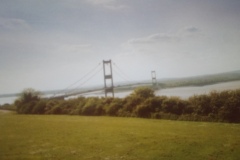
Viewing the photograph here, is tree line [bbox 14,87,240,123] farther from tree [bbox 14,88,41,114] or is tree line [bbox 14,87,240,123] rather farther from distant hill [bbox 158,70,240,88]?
distant hill [bbox 158,70,240,88]

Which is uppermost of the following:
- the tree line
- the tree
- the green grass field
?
the tree

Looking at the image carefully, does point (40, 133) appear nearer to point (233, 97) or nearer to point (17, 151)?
point (17, 151)

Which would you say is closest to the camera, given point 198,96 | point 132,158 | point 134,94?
point 132,158

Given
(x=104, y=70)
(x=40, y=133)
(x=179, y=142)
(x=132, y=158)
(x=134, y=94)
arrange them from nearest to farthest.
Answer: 1. (x=132, y=158)
2. (x=179, y=142)
3. (x=40, y=133)
4. (x=134, y=94)
5. (x=104, y=70)

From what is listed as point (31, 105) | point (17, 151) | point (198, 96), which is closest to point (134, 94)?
point (198, 96)

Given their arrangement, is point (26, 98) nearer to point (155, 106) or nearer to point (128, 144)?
point (155, 106)

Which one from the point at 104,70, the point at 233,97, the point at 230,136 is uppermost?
the point at 104,70

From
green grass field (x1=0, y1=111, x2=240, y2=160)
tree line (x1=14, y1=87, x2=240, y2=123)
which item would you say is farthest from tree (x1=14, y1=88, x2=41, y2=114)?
green grass field (x1=0, y1=111, x2=240, y2=160)

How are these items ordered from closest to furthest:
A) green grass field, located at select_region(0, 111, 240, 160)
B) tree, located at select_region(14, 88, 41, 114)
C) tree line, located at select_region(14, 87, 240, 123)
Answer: green grass field, located at select_region(0, 111, 240, 160), tree line, located at select_region(14, 87, 240, 123), tree, located at select_region(14, 88, 41, 114)
